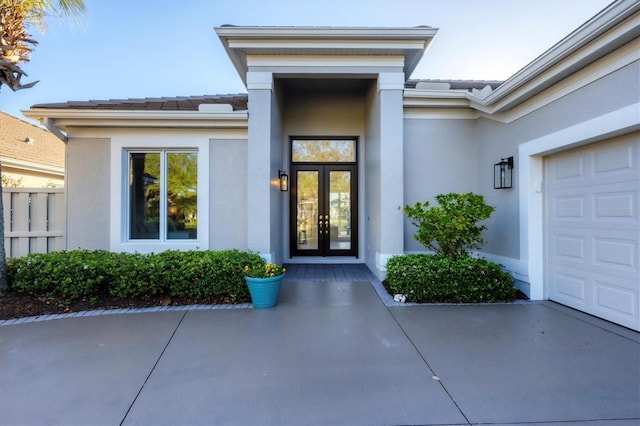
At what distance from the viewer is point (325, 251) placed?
7.32m

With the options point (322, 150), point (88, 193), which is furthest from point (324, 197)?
point (88, 193)

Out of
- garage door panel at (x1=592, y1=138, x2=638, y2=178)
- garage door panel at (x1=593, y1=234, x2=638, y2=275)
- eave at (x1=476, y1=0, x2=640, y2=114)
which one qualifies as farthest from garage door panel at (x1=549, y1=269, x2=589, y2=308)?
eave at (x1=476, y1=0, x2=640, y2=114)

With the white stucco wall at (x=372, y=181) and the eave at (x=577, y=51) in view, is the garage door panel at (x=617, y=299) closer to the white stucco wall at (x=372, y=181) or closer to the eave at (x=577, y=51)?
the eave at (x=577, y=51)

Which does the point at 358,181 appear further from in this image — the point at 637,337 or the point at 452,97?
the point at 637,337

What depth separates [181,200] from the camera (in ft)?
19.0

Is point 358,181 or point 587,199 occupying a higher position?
point 358,181

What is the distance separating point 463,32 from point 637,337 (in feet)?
23.4

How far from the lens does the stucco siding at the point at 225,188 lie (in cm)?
570

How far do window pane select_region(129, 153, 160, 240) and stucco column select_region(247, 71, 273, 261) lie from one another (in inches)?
81.8

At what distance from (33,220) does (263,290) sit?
15.9ft

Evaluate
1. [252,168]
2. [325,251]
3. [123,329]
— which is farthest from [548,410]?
[325,251]

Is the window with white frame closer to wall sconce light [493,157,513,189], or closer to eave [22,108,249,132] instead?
eave [22,108,249,132]

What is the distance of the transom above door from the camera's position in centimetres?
729

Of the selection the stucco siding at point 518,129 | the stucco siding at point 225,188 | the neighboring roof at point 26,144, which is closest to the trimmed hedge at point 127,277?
the stucco siding at point 225,188
